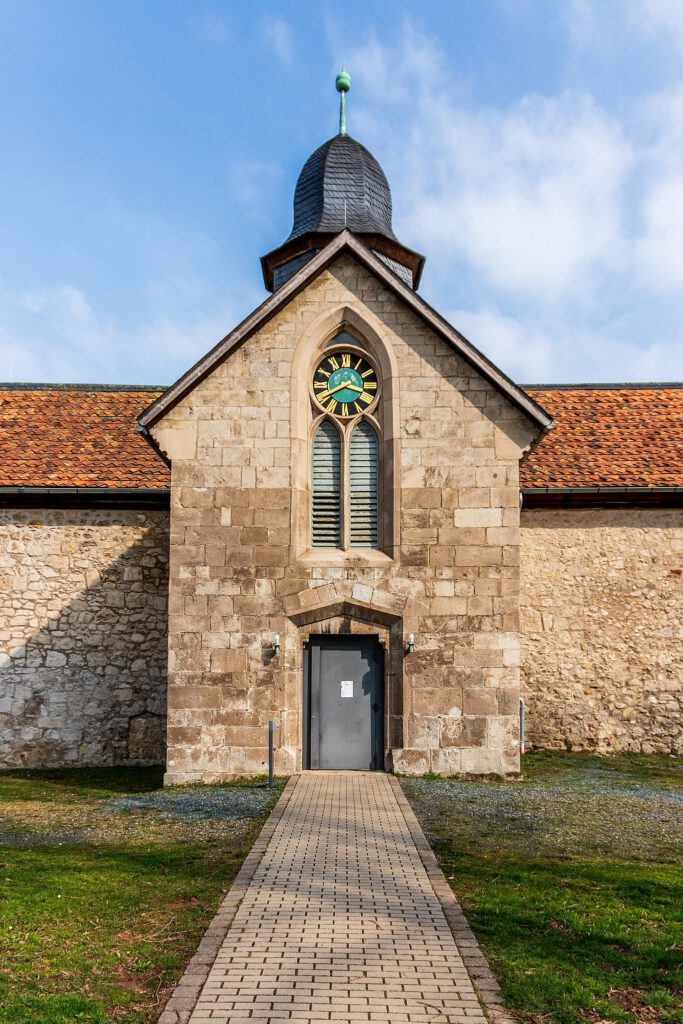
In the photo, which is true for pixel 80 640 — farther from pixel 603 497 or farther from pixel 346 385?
pixel 603 497

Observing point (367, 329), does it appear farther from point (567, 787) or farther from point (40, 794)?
point (40, 794)

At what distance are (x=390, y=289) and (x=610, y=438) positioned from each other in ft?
22.5

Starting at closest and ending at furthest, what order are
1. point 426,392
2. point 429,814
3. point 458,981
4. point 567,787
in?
point 458,981 → point 429,814 → point 567,787 → point 426,392

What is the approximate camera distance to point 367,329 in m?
13.2

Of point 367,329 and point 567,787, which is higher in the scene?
point 367,329

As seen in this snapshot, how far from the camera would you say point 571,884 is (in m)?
7.43

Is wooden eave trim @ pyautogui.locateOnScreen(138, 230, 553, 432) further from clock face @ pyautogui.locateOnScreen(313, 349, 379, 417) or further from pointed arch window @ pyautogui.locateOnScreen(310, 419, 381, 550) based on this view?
pointed arch window @ pyautogui.locateOnScreen(310, 419, 381, 550)

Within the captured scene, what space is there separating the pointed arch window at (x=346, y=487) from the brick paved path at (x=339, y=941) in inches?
196

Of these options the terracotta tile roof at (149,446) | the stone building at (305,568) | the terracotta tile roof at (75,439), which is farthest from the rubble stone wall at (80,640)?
the terracotta tile roof at (149,446)

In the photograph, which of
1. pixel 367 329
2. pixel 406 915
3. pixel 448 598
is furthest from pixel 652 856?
pixel 367 329

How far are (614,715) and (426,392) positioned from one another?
7.40 metres

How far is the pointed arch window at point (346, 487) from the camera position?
13.2 metres

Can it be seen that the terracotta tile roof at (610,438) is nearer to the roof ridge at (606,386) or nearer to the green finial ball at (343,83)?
the roof ridge at (606,386)

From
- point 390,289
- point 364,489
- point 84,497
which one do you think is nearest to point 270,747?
point 364,489
